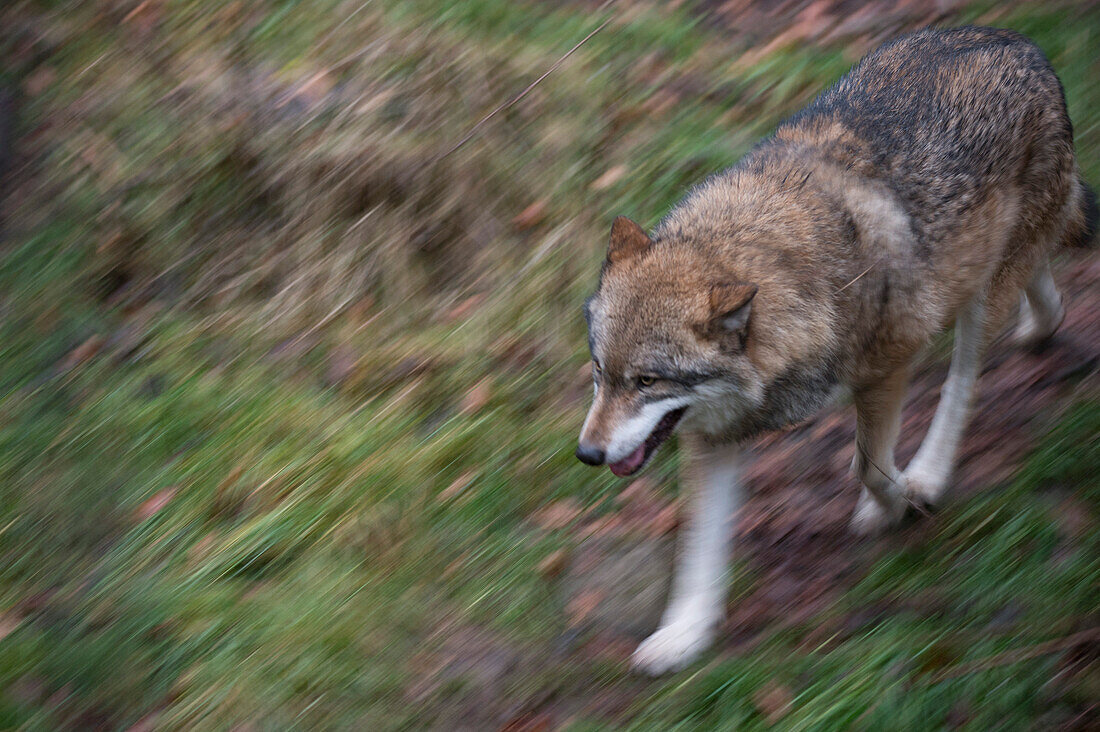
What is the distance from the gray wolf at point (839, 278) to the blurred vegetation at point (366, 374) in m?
0.45

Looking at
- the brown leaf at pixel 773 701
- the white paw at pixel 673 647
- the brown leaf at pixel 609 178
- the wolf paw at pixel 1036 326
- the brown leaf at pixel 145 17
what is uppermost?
the brown leaf at pixel 145 17

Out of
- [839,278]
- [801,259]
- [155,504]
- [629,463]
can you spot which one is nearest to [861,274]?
[839,278]

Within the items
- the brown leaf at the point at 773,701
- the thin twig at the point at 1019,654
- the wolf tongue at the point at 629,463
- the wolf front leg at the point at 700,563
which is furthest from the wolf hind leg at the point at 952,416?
the wolf tongue at the point at 629,463

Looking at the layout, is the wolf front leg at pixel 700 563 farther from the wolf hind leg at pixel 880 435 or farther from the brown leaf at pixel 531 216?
the brown leaf at pixel 531 216

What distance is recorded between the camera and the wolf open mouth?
3.33 meters

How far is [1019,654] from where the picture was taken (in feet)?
9.65

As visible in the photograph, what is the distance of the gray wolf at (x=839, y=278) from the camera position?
3305 mm

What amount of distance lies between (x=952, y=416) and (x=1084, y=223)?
3.80ft

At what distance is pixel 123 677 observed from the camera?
4.11 m

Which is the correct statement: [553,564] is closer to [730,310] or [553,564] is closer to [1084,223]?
[730,310]

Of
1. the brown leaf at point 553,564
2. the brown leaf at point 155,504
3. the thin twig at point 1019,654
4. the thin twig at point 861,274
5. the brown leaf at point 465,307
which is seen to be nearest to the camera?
the thin twig at point 1019,654

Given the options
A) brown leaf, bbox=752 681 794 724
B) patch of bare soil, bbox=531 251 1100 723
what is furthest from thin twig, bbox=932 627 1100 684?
brown leaf, bbox=752 681 794 724

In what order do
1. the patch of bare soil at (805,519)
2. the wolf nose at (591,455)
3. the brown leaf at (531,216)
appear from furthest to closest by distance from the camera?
the brown leaf at (531,216) < the patch of bare soil at (805,519) < the wolf nose at (591,455)

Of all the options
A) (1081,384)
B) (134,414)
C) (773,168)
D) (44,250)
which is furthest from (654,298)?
(44,250)
